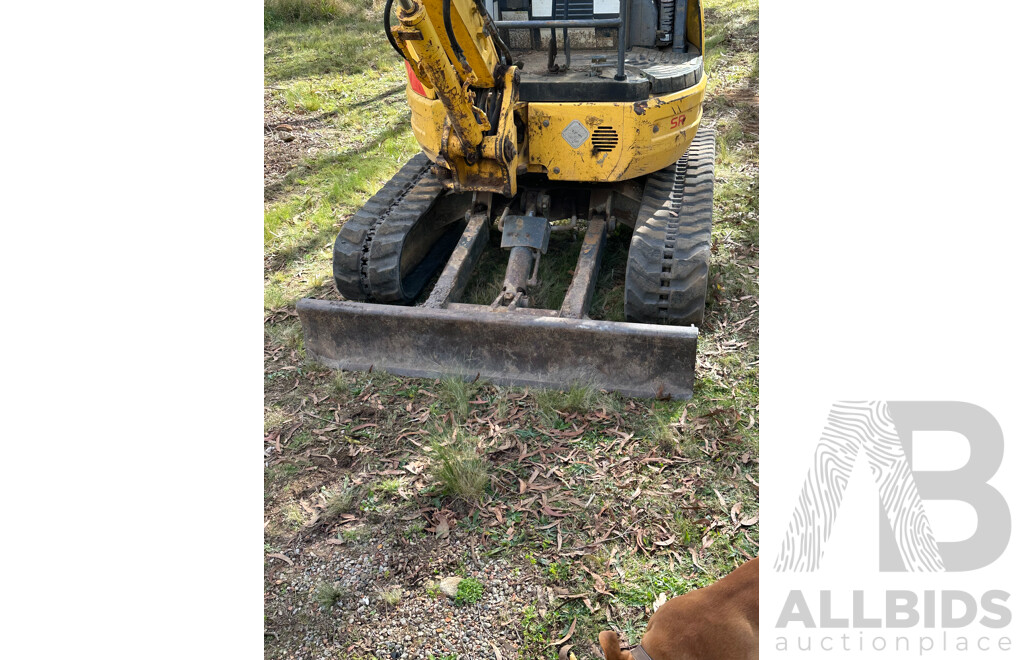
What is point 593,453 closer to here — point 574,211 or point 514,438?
point 514,438

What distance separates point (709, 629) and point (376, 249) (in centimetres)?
320

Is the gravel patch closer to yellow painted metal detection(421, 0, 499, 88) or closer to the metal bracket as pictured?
the metal bracket

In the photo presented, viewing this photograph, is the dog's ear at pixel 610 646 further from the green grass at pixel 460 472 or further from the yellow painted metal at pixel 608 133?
the yellow painted metal at pixel 608 133

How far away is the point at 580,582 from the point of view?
289cm

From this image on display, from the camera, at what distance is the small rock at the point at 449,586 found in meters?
2.87

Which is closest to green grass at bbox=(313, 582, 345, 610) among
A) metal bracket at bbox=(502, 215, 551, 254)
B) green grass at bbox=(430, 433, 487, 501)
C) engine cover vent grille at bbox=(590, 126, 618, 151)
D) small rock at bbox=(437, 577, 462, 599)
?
small rock at bbox=(437, 577, 462, 599)

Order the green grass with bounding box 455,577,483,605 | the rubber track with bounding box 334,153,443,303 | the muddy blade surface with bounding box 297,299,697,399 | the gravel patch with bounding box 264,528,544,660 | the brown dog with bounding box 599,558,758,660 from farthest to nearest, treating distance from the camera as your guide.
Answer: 1. the rubber track with bounding box 334,153,443,303
2. the muddy blade surface with bounding box 297,299,697,399
3. the green grass with bounding box 455,577,483,605
4. the gravel patch with bounding box 264,528,544,660
5. the brown dog with bounding box 599,558,758,660

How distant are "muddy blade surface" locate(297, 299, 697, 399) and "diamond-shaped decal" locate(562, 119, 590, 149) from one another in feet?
3.68

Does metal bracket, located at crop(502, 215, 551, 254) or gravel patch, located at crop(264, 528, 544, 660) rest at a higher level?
metal bracket, located at crop(502, 215, 551, 254)

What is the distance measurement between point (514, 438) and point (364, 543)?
0.91m

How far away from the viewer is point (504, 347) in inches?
157

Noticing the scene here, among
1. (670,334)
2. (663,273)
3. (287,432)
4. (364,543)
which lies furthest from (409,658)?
(663,273)

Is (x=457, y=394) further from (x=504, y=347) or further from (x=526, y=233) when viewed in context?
(x=526, y=233)

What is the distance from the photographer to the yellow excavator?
12.6ft
